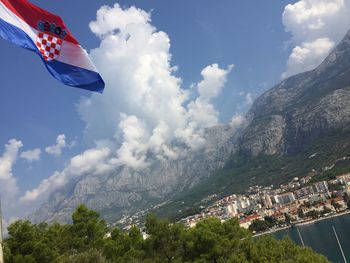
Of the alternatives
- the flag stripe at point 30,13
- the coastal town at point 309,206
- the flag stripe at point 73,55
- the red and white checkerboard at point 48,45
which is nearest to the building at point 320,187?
the coastal town at point 309,206

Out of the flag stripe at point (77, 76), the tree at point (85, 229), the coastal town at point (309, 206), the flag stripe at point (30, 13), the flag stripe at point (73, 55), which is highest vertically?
the flag stripe at point (30, 13)

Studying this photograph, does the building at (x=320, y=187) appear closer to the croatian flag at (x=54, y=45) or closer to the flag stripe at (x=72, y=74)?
the flag stripe at (x=72, y=74)

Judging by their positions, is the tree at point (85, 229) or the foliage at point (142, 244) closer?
the foliage at point (142, 244)

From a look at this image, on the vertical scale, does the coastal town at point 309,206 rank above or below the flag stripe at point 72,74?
below

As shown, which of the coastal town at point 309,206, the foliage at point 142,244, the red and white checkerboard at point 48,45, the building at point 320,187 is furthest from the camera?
the building at point 320,187

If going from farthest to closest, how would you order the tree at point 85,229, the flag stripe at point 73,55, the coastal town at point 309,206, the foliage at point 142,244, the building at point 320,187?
the building at point 320,187 → the coastal town at point 309,206 → the tree at point 85,229 → the foliage at point 142,244 → the flag stripe at point 73,55

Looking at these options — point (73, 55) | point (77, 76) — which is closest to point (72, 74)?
point (77, 76)

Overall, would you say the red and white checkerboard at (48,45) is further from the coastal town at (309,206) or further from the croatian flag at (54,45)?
the coastal town at (309,206)

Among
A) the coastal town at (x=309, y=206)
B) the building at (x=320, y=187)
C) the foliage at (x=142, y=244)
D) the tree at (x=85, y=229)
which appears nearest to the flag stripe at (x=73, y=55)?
the foliage at (x=142, y=244)

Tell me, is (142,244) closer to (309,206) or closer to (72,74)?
(72,74)
